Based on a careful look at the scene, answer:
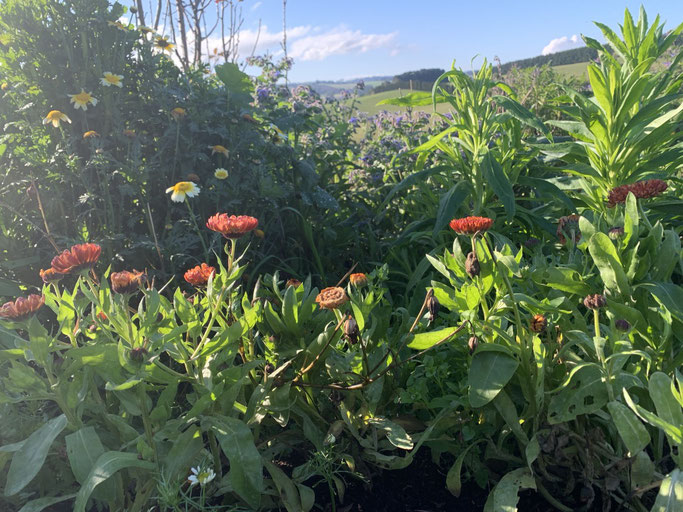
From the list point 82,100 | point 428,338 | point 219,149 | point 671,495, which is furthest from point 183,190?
point 671,495

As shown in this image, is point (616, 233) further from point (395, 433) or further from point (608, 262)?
point (395, 433)

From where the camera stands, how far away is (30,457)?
1.18m

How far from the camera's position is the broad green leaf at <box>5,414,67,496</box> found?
1.14m

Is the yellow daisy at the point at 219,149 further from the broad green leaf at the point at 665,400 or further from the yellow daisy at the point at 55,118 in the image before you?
the broad green leaf at the point at 665,400

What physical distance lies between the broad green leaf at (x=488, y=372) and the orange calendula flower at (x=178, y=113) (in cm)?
192

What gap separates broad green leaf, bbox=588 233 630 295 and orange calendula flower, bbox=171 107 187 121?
201cm

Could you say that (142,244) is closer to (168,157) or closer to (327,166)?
(168,157)

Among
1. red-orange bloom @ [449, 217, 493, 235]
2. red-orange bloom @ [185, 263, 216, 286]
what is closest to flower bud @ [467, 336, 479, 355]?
red-orange bloom @ [449, 217, 493, 235]

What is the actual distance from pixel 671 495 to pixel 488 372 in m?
0.44

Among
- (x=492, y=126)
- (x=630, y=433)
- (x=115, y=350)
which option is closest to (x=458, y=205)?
(x=492, y=126)

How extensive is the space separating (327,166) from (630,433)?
2575 mm

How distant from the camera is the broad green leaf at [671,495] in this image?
108 cm

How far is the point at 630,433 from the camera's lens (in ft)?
3.85

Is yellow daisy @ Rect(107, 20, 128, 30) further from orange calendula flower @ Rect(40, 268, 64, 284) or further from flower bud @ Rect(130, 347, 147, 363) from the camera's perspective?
flower bud @ Rect(130, 347, 147, 363)
